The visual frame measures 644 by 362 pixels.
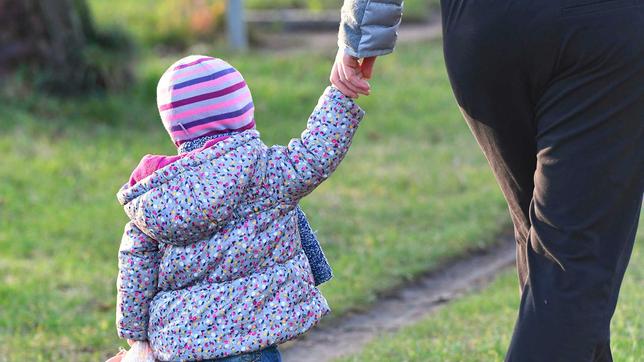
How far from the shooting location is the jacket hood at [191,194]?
9.12ft

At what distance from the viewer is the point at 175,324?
2.88 metres

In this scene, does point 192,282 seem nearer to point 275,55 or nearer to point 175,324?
point 175,324

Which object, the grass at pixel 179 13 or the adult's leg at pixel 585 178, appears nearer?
the adult's leg at pixel 585 178

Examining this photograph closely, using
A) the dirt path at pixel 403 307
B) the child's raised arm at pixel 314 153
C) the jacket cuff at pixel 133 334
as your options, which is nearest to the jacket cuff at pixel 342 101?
the child's raised arm at pixel 314 153

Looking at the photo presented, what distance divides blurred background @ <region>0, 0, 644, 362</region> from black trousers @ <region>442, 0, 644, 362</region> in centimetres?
135

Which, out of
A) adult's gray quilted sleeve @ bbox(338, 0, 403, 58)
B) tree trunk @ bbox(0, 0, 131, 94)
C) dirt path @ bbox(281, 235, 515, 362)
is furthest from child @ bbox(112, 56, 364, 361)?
tree trunk @ bbox(0, 0, 131, 94)

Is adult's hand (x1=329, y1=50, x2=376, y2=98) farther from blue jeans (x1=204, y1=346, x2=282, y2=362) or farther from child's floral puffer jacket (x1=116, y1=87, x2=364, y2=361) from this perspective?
blue jeans (x1=204, y1=346, x2=282, y2=362)

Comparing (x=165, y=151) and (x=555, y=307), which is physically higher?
(x=555, y=307)

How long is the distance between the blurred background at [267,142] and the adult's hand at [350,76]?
1.59m

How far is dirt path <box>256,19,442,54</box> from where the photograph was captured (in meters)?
12.9

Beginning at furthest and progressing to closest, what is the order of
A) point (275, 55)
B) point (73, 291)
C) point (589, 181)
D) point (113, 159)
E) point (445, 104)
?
point (275, 55), point (445, 104), point (113, 159), point (73, 291), point (589, 181)

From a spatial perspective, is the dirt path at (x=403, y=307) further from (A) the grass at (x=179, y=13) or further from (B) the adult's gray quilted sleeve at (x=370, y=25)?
(A) the grass at (x=179, y=13)

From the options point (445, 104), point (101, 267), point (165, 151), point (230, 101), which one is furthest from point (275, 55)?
point (230, 101)

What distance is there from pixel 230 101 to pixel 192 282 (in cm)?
45
